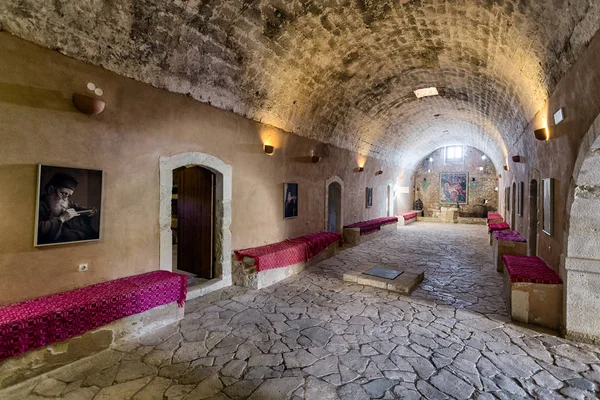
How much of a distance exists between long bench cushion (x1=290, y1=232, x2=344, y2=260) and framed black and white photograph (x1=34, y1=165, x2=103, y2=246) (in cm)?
505

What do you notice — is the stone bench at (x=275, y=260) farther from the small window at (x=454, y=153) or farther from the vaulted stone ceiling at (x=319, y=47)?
the small window at (x=454, y=153)

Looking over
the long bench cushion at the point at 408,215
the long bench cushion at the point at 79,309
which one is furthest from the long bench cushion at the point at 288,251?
the long bench cushion at the point at 408,215

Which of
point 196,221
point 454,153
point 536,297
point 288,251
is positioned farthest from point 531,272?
point 454,153

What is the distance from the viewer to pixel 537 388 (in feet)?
10.7

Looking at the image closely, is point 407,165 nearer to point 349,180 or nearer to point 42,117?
point 349,180

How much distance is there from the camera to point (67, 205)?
4.18 meters

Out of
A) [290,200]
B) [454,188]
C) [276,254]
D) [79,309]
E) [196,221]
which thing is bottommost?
[79,309]

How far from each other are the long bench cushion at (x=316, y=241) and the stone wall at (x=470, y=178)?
16182 millimetres

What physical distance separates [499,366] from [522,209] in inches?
259

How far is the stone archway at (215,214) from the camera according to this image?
5398 millimetres

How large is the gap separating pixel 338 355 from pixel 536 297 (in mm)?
3371

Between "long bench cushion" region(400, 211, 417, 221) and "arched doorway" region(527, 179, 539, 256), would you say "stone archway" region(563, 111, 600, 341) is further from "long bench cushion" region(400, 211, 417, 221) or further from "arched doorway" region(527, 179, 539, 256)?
"long bench cushion" region(400, 211, 417, 221)

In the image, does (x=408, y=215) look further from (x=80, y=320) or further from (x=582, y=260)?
(x=80, y=320)

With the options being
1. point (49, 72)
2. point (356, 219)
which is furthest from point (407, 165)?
point (49, 72)
